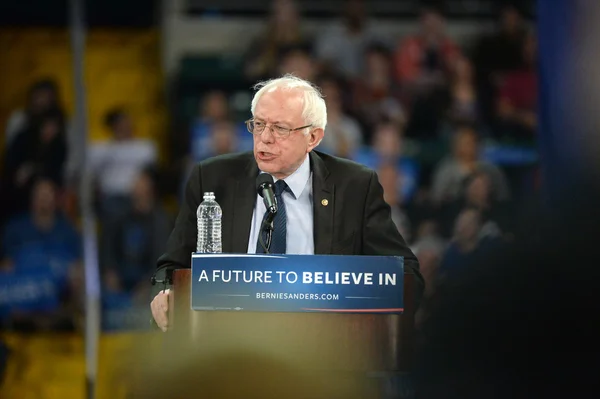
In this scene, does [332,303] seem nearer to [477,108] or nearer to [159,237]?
[159,237]

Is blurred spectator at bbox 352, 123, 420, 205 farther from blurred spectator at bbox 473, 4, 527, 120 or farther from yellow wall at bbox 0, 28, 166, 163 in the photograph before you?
yellow wall at bbox 0, 28, 166, 163

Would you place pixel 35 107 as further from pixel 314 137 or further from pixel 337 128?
pixel 314 137

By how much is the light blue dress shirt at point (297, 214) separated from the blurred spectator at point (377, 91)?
4.06 meters

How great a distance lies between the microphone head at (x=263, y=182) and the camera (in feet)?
8.79

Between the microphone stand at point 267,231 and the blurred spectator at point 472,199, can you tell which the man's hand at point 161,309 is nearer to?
the microphone stand at point 267,231

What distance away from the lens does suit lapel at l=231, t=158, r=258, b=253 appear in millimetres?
2791

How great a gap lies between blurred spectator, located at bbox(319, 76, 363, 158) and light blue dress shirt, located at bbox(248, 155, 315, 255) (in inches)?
140

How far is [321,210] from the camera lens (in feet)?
9.31

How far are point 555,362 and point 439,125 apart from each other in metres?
5.23

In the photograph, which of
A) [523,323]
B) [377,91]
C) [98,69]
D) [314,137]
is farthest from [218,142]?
[523,323]

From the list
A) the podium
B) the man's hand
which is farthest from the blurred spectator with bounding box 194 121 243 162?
the podium

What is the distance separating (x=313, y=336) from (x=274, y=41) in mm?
4737

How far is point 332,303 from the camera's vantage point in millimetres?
2426

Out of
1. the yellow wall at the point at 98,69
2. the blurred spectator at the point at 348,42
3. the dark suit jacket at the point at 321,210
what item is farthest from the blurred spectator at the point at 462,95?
the dark suit jacket at the point at 321,210
